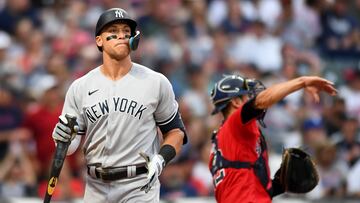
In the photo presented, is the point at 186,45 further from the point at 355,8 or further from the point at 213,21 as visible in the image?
the point at 355,8

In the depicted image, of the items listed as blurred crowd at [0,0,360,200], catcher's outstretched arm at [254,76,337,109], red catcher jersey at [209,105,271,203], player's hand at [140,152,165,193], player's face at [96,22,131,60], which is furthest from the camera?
blurred crowd at [0,0,360,200]

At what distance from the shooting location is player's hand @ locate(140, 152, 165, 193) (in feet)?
22.9

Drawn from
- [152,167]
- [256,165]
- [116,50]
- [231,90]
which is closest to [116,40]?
[116,50]

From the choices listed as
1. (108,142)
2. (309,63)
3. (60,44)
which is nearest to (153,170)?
(108,142)

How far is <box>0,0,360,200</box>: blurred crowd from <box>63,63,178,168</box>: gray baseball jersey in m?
4.09

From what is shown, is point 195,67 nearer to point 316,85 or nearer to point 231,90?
point 231,90

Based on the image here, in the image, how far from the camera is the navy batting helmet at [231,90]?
8.01 metres

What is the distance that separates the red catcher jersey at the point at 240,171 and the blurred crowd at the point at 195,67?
12.9ft

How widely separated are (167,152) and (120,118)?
418 mm

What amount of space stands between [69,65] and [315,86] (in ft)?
22.4

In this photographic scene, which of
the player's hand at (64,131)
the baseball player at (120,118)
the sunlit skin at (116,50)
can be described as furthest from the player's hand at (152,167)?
the sunlit skin at (116,50)

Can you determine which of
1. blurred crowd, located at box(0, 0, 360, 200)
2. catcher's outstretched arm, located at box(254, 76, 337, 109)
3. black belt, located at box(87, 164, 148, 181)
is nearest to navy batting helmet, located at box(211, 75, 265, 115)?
catcher's outstretched arm, located at box(254, 76, 337, 109)

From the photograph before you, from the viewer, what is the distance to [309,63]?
1486 cm

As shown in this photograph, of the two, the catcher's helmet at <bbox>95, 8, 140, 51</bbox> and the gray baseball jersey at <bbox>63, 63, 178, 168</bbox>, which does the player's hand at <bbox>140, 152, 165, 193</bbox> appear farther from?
the catcher's helmet at <bbox>95, 8, 140, 51</bbox>
